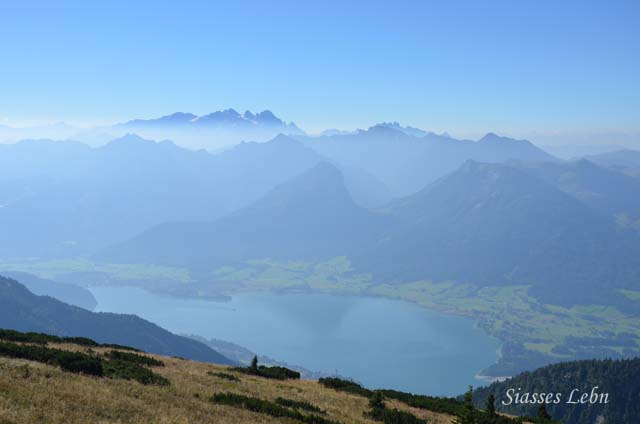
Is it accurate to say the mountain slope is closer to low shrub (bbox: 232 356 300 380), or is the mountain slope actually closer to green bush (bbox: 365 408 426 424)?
green bush (bbox: 365 408 426 424)

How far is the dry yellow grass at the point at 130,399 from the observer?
19.9 metres

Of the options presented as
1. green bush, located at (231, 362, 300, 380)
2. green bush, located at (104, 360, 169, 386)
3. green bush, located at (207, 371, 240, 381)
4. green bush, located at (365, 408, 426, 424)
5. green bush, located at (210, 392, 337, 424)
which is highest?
green bush, located at (104, 360, 169, 386)

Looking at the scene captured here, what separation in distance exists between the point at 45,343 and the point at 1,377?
16515 mm

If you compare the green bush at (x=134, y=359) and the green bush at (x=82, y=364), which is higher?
the green bush at (x=82, y=364)

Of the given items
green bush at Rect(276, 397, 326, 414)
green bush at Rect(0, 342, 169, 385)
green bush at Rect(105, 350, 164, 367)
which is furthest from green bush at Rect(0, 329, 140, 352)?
green bush at Rect(276, 397, 326, 414)

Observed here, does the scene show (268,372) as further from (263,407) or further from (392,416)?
(263,407)

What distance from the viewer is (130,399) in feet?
77.0

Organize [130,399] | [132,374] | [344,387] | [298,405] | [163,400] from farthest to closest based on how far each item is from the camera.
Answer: [344,387]
[132,374]
[298,405]
[163,400]
[130,399]

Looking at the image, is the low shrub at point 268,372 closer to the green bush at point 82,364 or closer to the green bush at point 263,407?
the green bush at point 82,364

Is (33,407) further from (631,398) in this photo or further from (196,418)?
(631,398)

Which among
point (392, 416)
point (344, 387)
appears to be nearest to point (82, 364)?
point (392, 416)

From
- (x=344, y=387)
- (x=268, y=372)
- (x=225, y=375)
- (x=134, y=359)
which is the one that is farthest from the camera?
(x=268, y=372)

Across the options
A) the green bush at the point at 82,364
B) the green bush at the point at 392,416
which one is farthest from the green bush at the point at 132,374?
the green bush at the point at 392,416

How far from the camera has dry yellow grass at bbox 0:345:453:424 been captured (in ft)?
65.3
